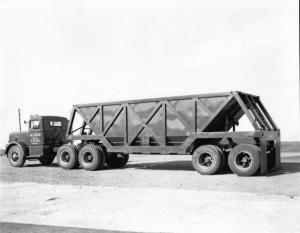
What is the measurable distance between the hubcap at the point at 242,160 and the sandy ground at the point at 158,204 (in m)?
0.66

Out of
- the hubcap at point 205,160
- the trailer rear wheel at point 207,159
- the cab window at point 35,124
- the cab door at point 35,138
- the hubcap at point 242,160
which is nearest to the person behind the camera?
the hubcap at point 242,160

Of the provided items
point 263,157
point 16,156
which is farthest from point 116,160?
point 263,157

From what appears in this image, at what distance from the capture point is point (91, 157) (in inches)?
616

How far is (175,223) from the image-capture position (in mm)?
6109

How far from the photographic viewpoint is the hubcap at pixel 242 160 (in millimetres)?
12156

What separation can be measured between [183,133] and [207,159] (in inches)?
51.9

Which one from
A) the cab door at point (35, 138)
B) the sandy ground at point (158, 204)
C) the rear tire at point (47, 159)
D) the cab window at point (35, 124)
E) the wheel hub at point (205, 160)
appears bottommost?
the rear tire at point (47, 159)

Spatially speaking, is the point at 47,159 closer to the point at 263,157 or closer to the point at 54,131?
the point at 54,131

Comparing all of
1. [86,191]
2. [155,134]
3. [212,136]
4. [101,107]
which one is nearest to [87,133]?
[101,107]

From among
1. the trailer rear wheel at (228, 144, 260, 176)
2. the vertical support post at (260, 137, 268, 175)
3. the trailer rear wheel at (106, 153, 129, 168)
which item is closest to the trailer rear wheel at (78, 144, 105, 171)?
the trailer rear wheel at (106, 153, 129, 168)

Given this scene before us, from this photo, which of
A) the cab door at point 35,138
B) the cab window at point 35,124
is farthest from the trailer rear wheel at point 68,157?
the cab window at point 35,124

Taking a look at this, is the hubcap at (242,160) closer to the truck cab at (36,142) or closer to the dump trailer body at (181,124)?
the dump trailer body at (181,124)

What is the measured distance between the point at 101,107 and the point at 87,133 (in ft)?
5.09

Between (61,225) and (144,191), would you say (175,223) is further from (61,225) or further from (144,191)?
(144,191)
